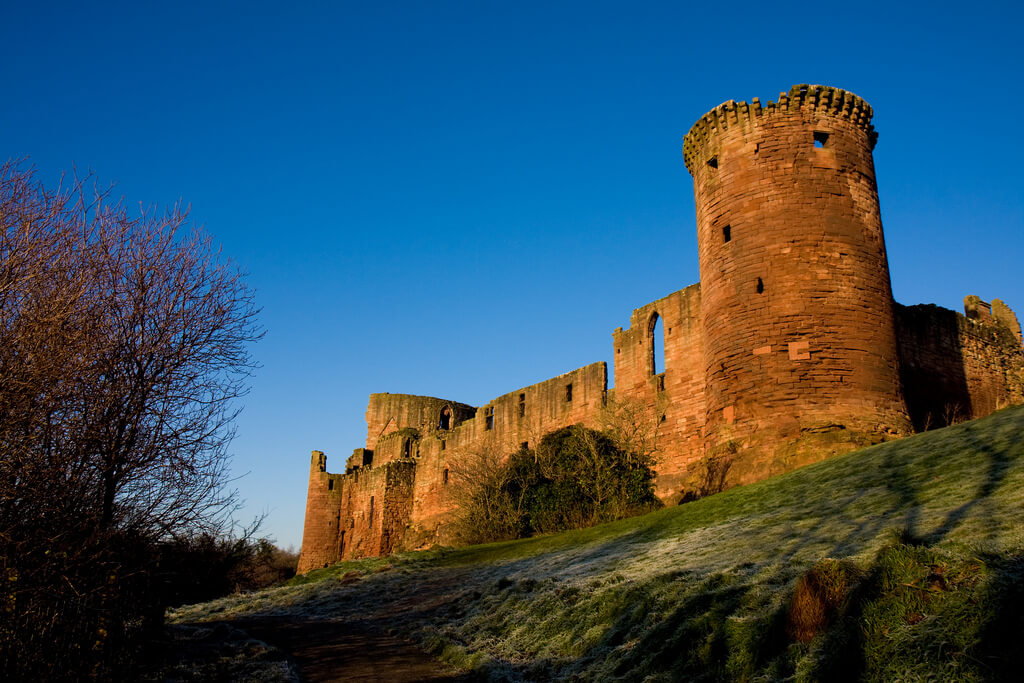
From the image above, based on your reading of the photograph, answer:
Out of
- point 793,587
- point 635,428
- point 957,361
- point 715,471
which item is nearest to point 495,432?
point 635,428

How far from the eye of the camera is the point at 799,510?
10.5m

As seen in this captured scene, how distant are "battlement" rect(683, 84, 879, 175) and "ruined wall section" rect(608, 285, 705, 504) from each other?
5.62 m

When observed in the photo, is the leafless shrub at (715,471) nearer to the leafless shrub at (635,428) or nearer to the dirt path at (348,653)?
the leafless shrub at (635,428)

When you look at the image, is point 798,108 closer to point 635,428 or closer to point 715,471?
point 715,471

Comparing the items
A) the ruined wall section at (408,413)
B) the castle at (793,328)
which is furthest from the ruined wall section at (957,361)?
the ruined wall section at (408,413)

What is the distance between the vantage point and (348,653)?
1088 cm

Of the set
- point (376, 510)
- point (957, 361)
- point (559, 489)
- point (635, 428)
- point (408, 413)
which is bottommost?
point (559, 489)

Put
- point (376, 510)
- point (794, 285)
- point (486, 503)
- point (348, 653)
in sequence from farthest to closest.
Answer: point (376, 510) → point (486, 503) → point (794, 285) → point (348, 653)

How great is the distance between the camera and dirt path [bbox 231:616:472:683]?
902 centimetres

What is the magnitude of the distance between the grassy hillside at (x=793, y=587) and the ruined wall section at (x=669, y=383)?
651cm

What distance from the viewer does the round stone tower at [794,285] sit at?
50.2 ft

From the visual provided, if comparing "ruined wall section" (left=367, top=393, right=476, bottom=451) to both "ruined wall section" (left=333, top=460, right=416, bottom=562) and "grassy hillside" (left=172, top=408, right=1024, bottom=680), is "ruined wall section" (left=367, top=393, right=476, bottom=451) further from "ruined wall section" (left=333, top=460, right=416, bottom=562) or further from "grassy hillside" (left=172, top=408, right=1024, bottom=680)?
"grassy hillside" (left=172, top=408, right=1024, bottom=680)

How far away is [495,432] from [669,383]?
1050 centimetres

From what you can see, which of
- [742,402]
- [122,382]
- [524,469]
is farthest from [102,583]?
[524,469]
